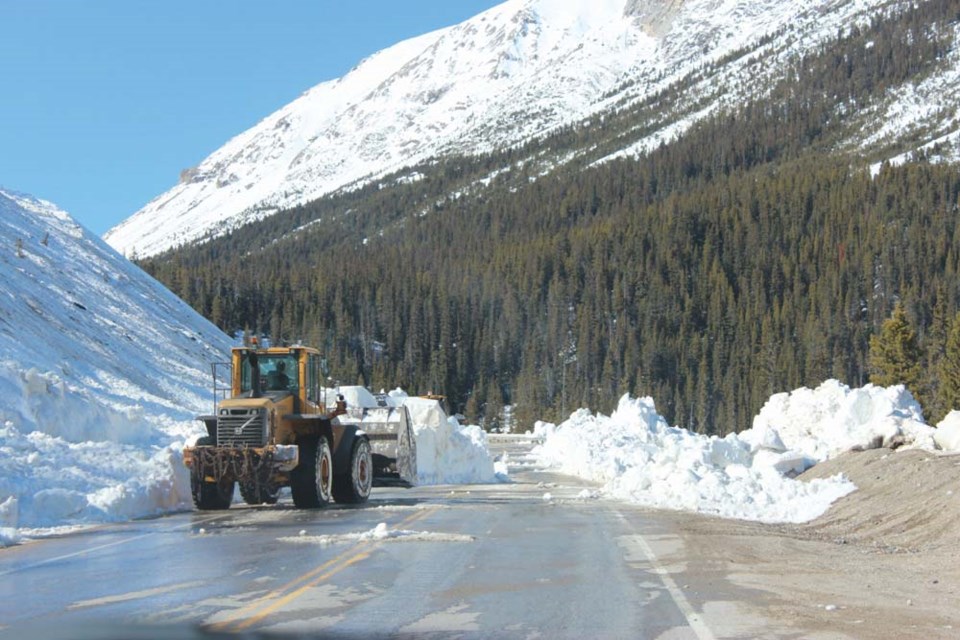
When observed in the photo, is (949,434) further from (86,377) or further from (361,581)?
(86,377)

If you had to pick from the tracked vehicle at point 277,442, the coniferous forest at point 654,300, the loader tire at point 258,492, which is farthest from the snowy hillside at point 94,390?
the coniferous forest at point 654,300

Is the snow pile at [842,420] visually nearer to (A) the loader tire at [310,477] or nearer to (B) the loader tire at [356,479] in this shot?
(B) the loader tire at [356,479]

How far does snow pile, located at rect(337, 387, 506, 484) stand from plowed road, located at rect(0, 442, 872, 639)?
54.2 ft

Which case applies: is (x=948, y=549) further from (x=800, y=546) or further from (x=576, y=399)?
(x=576, y=399)

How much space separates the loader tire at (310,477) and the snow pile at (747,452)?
712cm

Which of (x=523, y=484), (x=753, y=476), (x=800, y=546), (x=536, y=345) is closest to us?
(x=800, y=546)

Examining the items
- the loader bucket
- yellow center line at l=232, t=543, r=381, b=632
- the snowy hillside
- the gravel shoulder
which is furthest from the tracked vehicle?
the gravel shoulder

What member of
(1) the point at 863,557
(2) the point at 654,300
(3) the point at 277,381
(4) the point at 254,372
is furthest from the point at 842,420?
(2) the point at 654,300

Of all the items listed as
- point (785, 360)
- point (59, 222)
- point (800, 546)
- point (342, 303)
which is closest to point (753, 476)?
point (800, 546)

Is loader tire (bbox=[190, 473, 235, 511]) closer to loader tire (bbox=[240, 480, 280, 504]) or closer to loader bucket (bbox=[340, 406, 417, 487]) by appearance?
loader tire (bbox=[240, 480, 280, 504])

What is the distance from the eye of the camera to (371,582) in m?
11.0

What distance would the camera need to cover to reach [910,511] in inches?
655

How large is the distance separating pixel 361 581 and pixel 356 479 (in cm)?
1124

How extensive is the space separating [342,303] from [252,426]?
127196 millimetres
